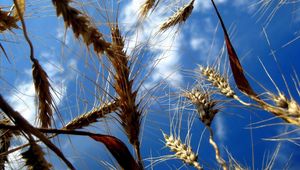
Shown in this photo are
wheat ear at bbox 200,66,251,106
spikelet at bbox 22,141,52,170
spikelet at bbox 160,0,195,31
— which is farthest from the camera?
spikelet at bbox 160,0,195,31

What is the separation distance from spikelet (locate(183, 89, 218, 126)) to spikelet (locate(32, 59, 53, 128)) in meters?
0.87

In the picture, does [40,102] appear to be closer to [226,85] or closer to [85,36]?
[85,36]

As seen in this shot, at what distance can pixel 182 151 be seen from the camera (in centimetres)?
192

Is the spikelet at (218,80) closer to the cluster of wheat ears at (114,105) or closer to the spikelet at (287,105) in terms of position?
the cluster of wheat ears at (114,105)

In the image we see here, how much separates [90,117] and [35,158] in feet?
2.69

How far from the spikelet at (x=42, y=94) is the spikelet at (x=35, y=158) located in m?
0.31

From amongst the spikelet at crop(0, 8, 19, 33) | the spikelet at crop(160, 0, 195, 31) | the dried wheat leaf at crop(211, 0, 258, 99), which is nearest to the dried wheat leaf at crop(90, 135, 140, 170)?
the spikelet at crop(0, 8, 19, 33)

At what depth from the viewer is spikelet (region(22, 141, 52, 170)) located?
92cm

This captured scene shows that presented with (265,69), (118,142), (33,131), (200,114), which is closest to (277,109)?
(265,69)

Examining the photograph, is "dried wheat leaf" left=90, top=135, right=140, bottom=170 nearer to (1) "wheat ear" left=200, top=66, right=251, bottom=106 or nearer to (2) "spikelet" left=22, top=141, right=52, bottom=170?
(2) "spikelet" left=22, top=141, right=52, bottom=170

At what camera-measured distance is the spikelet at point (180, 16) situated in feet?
8.27

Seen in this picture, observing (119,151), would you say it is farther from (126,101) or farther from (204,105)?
(204,105)

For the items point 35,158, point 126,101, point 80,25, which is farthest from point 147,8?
point 35,158

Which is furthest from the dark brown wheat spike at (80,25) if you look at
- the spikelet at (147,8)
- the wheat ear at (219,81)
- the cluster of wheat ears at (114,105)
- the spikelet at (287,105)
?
the spikelet at (147,8)
